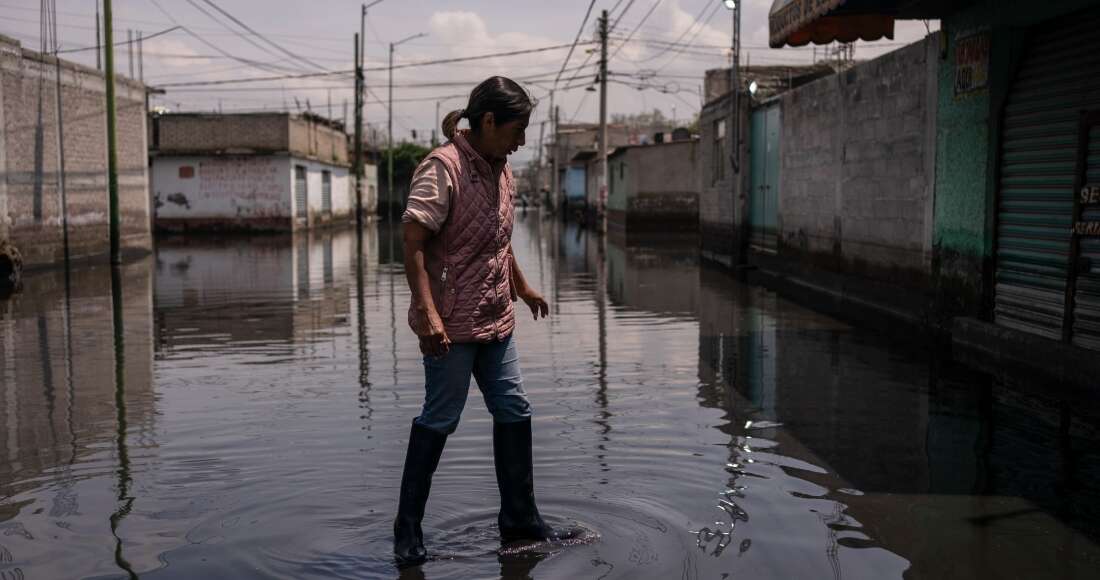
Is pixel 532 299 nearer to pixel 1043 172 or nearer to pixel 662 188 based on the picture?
pixel 1043 172

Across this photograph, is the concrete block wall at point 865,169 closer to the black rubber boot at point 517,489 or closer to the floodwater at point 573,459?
the floodwater at point 573,459

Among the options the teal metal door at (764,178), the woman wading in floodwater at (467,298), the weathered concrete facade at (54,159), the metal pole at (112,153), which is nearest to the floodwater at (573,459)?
the woman wading in floodwater at (467,298)

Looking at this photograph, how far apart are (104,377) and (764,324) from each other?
6.39 meters

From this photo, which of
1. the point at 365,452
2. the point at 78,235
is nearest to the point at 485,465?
the point at 365,452

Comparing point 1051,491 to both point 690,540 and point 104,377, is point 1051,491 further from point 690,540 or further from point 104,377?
point 104,377

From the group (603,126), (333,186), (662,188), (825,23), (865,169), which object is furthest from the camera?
(333,186)

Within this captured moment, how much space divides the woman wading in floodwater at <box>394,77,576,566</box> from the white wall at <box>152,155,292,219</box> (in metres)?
36.0

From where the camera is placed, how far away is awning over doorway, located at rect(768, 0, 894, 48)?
32.6 feet

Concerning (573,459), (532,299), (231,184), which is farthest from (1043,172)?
(231,184)

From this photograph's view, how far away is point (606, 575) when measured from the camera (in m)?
3.62

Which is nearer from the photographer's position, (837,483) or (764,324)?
(837,483)

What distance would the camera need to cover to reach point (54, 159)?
21.3 metres

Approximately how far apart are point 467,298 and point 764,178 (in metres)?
15.9

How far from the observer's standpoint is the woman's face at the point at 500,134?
12.8 ft
